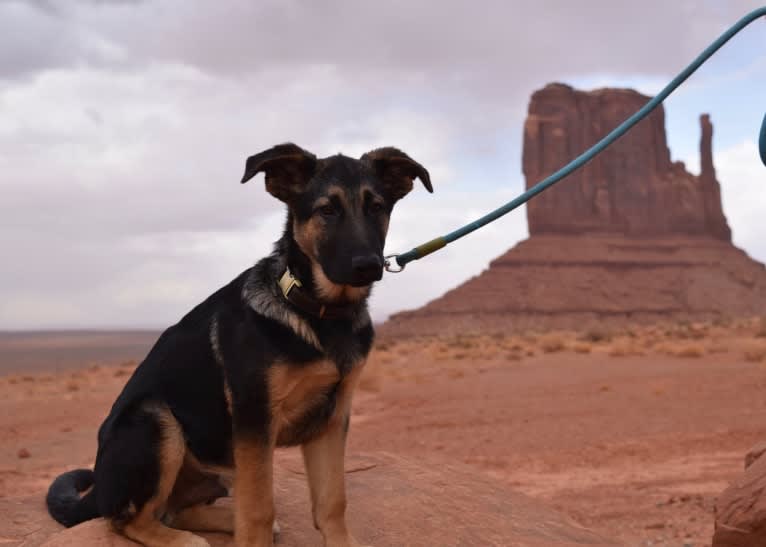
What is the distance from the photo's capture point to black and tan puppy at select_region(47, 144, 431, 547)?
4.17m

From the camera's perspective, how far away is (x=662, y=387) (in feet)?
70.9

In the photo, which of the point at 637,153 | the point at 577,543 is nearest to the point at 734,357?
the point at 577,543

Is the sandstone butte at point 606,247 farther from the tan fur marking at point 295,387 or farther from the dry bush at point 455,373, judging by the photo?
the tan fur marking at point 295,387

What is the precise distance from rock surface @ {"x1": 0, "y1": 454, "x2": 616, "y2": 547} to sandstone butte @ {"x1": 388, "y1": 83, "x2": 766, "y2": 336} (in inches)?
3648

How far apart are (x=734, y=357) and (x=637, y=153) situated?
96.6 m

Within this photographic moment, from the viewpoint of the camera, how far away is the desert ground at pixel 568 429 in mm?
10305

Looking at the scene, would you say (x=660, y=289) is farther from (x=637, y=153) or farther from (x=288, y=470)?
(x=288, y=470)

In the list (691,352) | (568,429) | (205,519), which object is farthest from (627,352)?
(205,519)

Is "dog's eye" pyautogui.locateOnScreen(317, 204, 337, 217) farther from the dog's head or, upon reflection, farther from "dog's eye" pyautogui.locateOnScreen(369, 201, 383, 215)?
"dog's eye" pyautogui.locateOnScreen(369, 201, 383, 215)

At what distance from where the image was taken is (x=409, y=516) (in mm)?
5832

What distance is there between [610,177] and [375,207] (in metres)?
121

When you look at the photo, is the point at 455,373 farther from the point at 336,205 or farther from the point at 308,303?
the point at 336,205

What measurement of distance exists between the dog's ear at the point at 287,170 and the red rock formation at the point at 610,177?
111 meters

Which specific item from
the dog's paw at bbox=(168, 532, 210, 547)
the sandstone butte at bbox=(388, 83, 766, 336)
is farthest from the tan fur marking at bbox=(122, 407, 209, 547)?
the sandstone butte at bbox=(388, 83, 766, 336)
